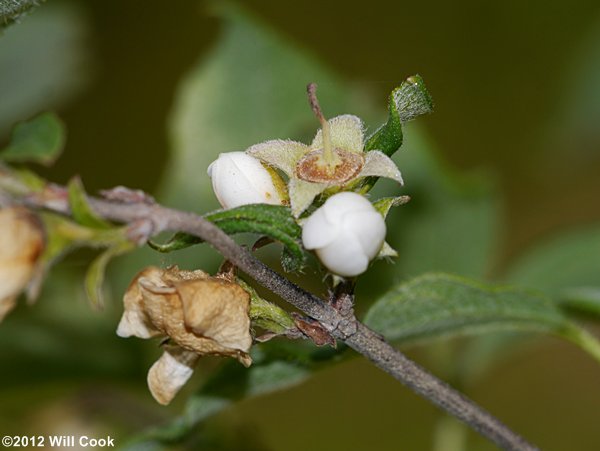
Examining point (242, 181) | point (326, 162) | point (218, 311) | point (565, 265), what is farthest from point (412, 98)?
point (565, 265)

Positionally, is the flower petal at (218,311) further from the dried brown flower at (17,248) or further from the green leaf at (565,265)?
the green leaf at (565,265)

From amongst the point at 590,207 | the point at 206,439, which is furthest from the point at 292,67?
the point at 590,207

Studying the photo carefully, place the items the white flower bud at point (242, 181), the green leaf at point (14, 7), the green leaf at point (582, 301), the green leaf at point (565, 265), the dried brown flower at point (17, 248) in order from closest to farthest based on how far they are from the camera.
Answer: the dried brown flower at point (17, 248) → the green leaf at point (14, 7) → the white flower bud at point (242, 181) → the green leaf at point (582, 301) → the green leaf at point (565, 265)

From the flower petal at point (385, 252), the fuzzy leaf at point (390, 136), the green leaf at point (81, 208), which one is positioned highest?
the fuzzy leaf at point (390, 136)

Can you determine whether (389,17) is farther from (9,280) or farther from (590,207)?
(9,280)

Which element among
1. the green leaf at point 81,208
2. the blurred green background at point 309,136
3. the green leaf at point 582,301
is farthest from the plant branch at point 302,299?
the blurred green background at point 309,136

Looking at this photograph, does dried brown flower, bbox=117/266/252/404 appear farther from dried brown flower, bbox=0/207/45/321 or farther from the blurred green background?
the blurred green background
